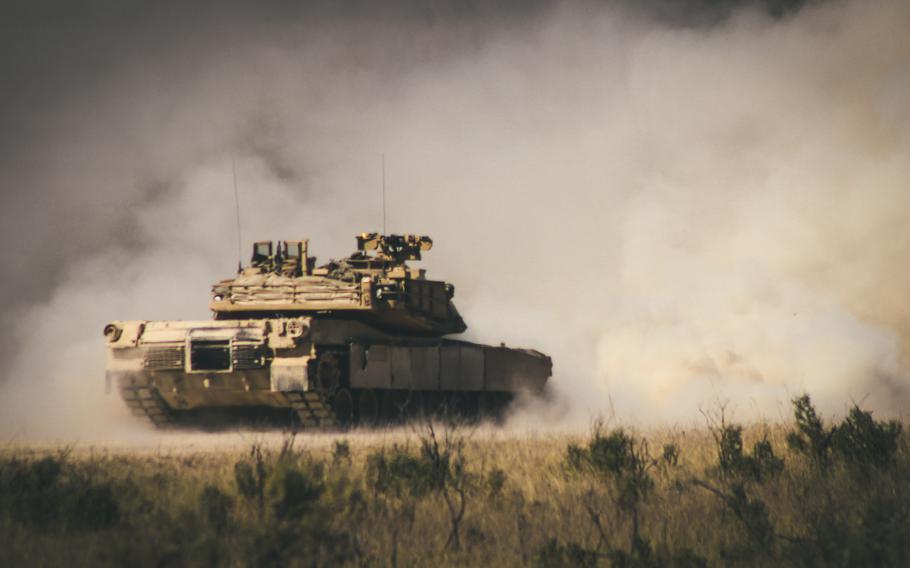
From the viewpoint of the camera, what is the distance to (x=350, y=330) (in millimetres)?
24375

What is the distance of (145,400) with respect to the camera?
23797mm

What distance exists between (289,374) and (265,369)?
0.53m

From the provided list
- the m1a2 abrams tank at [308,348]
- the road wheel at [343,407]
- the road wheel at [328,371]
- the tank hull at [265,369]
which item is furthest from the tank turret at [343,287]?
the road wheel at [343,407]

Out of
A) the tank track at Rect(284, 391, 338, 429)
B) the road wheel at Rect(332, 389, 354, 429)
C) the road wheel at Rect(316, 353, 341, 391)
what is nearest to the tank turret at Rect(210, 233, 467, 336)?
the road wheel at Rect(316, 353, 341, 391)

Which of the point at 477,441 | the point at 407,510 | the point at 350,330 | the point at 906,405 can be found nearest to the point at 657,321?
the point at 906,405

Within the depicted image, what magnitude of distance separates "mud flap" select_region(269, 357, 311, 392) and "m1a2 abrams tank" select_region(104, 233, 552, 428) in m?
0.02

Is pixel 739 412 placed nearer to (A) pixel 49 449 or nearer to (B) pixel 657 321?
(B) pixel 657 321

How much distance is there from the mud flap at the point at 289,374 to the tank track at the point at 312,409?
1.02 feet

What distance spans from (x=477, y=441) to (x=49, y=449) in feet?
20.4

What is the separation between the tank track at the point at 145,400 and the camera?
76.9 feet

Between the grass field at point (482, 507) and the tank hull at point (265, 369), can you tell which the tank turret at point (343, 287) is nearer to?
the tank hull at point (265, 369)

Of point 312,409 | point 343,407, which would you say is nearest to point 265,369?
point 312,409

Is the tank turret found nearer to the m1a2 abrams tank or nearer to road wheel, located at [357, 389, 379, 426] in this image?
the m1a2 abrams tank

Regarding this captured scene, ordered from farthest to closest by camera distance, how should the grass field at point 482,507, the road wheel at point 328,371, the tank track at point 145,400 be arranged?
the tank track at point 145,400, the road wheel at point 328,371, the grass field at point 482,507
